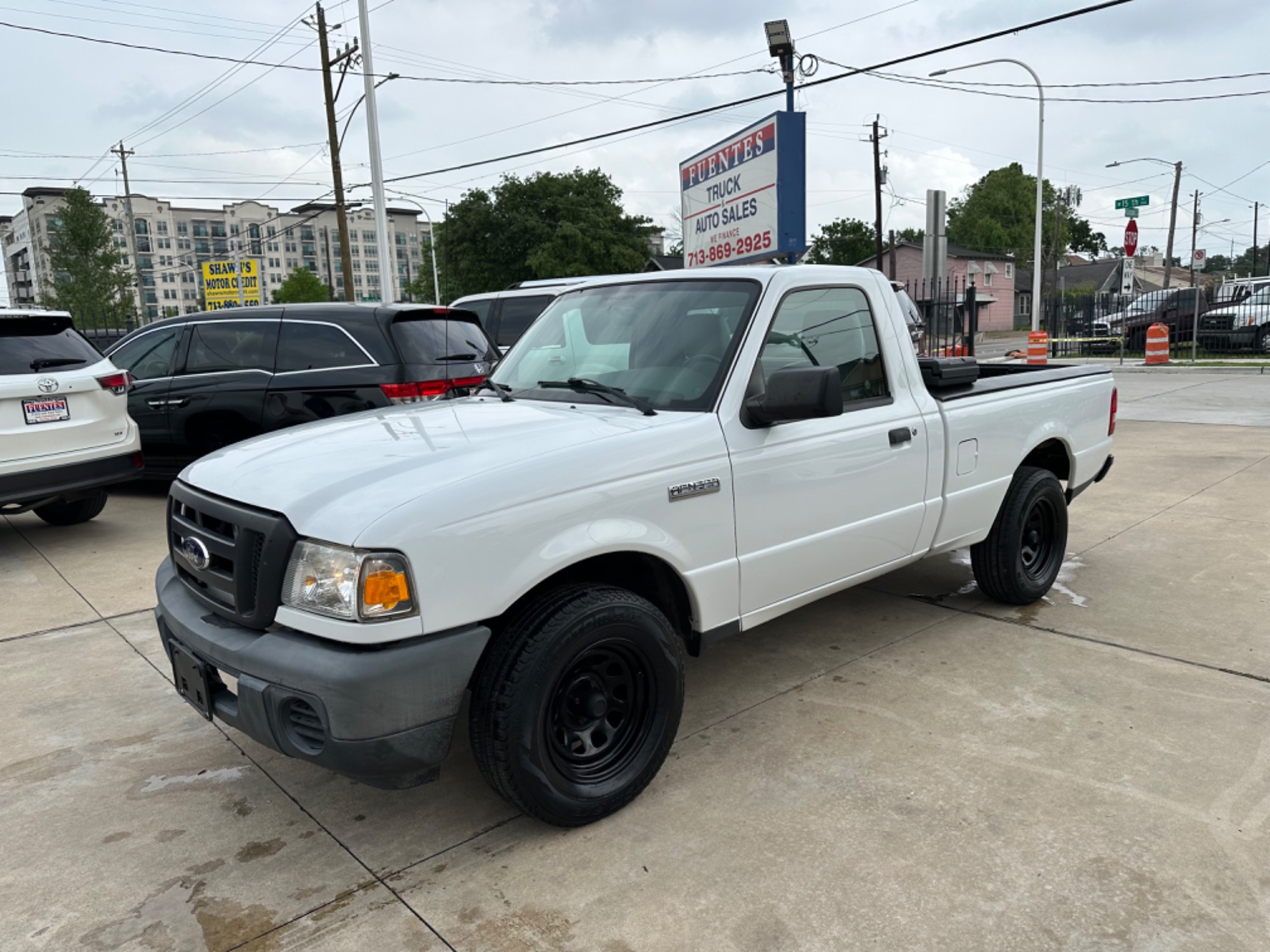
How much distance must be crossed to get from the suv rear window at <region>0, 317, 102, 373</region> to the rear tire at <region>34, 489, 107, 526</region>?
4.08ft

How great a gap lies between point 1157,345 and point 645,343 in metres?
20.9

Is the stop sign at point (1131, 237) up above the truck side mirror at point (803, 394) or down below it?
above

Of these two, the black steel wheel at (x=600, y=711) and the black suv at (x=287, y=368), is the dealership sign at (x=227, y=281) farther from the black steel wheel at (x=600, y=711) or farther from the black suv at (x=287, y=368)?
the black steel wheel at (x=600, y=711)

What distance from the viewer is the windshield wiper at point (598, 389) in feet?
10.7

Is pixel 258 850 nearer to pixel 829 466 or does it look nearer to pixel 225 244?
pixel 829 466

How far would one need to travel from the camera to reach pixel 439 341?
771 centimetres

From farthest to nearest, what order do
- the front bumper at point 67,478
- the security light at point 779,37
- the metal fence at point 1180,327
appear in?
the metal fence at point 1180,327
the security light at point 779,37
the front bumper at point 67,478

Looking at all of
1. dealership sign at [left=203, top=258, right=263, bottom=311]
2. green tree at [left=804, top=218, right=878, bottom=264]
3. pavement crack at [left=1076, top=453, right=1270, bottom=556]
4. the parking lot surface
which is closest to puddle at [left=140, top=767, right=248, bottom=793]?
the parking lot surface

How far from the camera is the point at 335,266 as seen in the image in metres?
162

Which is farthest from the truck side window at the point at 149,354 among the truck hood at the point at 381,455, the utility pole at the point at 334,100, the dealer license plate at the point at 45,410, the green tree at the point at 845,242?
the green tree at the point at 845,242

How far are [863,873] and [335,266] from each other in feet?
565

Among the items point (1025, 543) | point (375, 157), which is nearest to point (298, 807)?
point (1025, 543)

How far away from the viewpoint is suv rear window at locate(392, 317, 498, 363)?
7.53 m

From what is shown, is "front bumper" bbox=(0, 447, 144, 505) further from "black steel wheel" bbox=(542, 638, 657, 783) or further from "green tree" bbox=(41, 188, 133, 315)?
"green tree" bbox=(41, 188, 133, 315)
